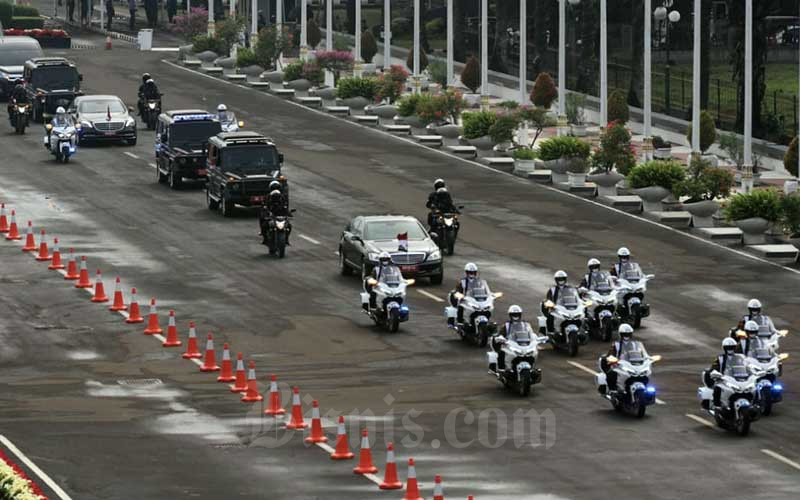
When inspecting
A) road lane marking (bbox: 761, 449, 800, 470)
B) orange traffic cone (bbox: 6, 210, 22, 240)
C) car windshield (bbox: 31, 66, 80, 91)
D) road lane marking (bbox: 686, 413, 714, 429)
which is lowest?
road lane marking (bbox: 761, 449, 800, 470)

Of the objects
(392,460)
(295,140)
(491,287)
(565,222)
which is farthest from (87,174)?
(392,460)

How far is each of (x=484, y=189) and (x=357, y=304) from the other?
1760 centimetres

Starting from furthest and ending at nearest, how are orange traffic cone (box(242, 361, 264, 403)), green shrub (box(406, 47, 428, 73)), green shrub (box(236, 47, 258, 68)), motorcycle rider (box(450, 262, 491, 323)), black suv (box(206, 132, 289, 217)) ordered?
green shrub (box(406, 47, 428, 73))
green shrub (box(236, 47, 258, 68))
black suv (box(206, 132, 289, 217))
motorcycle rider (box(450, 262, 491, 323))
orange traffic cone (box(242, 361, 264, 403))

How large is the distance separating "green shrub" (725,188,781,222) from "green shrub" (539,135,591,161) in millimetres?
8890

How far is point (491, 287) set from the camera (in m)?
47.5

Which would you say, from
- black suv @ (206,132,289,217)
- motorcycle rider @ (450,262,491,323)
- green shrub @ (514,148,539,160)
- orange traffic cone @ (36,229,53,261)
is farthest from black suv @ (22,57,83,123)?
motorcycle rider @ (450,262,491,323)

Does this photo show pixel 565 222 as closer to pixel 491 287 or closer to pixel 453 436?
pixel 491 287

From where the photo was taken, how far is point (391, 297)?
4219 cm

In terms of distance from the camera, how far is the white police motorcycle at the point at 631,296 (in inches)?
1684

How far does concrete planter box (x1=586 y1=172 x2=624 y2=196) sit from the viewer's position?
6150cm

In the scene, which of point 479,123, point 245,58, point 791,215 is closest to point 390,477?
point 791,215

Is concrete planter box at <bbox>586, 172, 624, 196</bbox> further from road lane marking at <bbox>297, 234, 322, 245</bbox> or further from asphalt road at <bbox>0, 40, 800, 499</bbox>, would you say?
road lane marking at <bbox>297, 234, 322, 245</bbox>

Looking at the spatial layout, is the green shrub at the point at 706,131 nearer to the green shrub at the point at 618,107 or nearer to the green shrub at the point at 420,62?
the green shrub at the point at 618,107

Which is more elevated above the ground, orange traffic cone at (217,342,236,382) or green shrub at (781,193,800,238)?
green shrub at (781,193,800,238)
